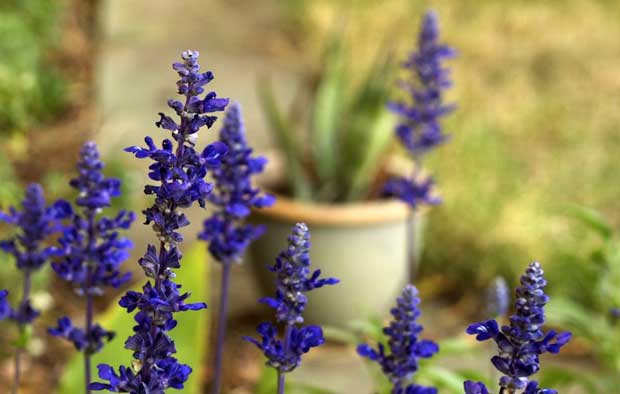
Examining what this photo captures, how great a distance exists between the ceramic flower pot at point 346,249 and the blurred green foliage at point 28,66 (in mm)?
2348

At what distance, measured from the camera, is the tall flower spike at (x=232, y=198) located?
2287mm

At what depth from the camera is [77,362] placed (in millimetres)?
2955

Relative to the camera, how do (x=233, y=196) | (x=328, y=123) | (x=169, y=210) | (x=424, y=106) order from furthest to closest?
(x=328, y=123) < (x=424, y=106) < (x=233, y=196) < (x=169, y=210)

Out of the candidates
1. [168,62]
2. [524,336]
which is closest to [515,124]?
[168,62]

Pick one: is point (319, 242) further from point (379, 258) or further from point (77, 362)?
point (77, 362)

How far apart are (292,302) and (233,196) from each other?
2.56 feet

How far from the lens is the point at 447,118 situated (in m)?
6.61

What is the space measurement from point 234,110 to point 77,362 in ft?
3.66

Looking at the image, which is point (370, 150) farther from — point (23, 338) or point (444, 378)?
point (23, 338)

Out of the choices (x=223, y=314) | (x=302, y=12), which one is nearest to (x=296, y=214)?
(x=223, y=314)

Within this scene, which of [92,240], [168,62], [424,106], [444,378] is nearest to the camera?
[92,240]

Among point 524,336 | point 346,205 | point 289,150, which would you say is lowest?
point 524,336

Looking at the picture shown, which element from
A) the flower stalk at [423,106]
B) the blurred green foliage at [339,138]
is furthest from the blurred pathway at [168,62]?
the flower stalk at [423,106]

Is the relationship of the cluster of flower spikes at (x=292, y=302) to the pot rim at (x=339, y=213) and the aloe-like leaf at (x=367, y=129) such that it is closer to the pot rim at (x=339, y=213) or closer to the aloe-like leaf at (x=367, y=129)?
the pot rim at (x=339, y=213)
